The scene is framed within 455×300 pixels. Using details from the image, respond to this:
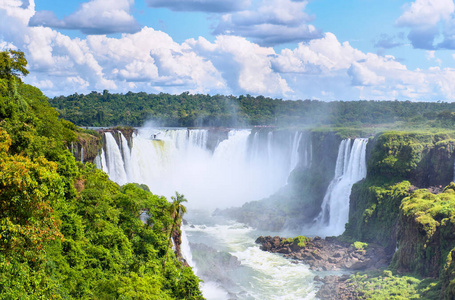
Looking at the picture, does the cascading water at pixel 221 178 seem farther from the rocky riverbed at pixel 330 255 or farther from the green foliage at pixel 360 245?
the green foliage at pixel 360 245

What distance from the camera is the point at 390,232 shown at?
1791 inches

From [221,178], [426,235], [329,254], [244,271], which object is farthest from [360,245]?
[221,178]

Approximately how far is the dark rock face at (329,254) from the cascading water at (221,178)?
126cm

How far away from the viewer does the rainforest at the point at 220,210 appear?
65.3ft

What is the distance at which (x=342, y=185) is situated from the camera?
56.8 m

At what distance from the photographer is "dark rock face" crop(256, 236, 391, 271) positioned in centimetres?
4194

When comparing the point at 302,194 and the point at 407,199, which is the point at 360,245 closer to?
the point at 407,199

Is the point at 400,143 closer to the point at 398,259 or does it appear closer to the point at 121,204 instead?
the point at 398,259

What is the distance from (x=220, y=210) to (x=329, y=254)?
22.2 meters

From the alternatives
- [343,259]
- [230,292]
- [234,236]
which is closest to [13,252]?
[230,292]

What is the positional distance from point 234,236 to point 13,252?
122 feet

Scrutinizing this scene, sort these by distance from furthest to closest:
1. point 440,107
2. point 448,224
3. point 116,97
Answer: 1. point 116,97
2. point 440,107
3. point 448,224

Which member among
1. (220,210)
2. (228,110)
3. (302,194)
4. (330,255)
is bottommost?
(330,255)

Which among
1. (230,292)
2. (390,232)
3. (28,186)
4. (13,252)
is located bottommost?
(230,292)
